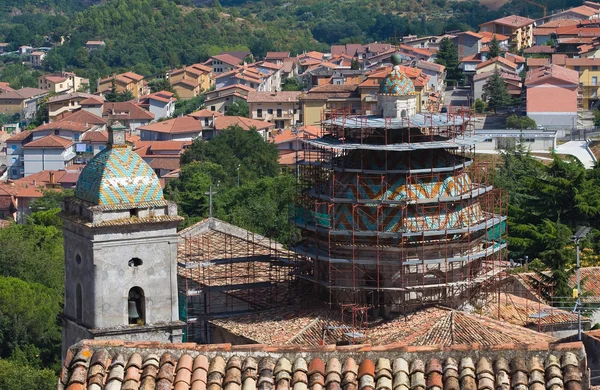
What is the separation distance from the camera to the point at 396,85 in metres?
36.6

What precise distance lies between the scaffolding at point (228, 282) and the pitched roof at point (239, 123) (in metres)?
58.0

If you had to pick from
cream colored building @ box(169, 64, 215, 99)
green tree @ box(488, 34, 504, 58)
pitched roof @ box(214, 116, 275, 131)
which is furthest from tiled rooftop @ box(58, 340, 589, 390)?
cream colored building @ box(169, 64, 215, 99)

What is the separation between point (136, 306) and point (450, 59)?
81.1 metres

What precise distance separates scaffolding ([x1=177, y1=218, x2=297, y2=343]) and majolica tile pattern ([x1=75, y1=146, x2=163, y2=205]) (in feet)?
15.3

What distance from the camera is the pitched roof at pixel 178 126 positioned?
10100cm

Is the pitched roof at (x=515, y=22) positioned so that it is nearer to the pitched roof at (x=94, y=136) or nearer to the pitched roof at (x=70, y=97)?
the pitched roof at (x=70, y=97)

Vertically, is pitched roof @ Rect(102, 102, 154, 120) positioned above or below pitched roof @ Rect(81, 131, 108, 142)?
above

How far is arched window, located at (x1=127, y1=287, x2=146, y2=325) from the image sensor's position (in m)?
32.9

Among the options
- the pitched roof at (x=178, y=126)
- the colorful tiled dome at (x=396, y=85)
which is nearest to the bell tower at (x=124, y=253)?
the colorful tiled dome at (x=396, y=85)

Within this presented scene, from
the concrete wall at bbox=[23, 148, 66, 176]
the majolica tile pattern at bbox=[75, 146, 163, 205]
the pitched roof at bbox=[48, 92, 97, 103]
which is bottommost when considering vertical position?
the concrete wall at bbox=[23, 148, 66, 176]

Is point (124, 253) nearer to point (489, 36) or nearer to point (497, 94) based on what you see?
point (497, 94)

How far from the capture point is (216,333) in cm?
3691

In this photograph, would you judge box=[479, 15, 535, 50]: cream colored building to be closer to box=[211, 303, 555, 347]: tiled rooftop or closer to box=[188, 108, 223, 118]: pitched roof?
box=[188, 108, 223, 118]: pitched roof

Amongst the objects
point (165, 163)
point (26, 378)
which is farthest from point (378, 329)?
point (165, 163)
